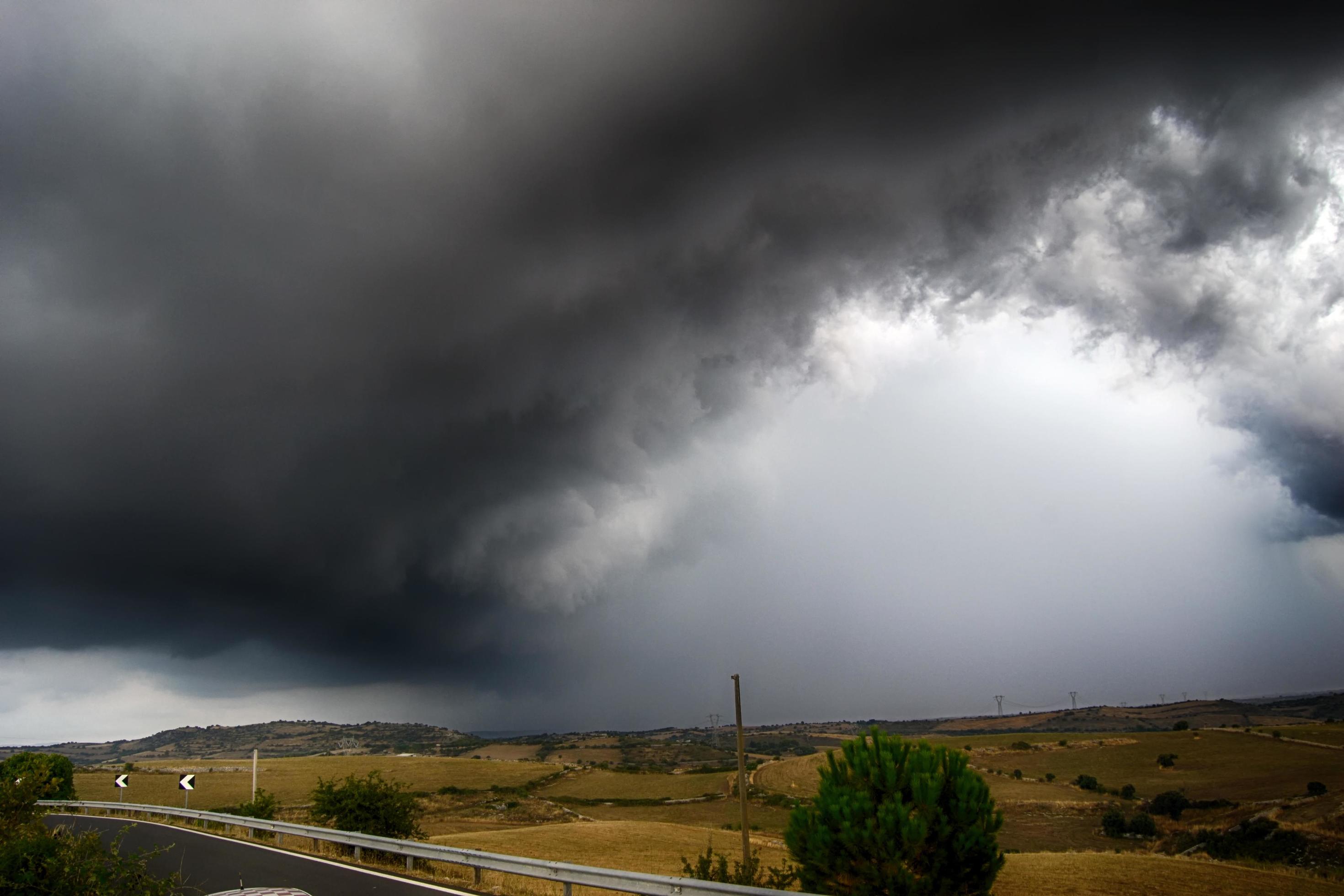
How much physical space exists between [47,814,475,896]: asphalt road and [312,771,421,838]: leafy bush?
4111 millimetres

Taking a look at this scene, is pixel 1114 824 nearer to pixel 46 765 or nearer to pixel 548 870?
pixel 548 870

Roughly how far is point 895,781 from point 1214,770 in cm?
9120

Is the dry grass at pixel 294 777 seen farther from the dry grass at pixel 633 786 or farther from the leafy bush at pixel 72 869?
the leafy bush at pixel 72 869

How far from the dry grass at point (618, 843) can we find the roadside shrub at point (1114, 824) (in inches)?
1027

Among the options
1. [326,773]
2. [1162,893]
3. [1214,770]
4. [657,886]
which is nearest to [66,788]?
[326,773]

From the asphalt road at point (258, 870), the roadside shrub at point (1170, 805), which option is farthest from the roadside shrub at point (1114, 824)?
the asphalt road at point (258, 870)

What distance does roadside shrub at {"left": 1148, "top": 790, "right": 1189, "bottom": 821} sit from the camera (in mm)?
61656

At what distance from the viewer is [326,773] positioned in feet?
356

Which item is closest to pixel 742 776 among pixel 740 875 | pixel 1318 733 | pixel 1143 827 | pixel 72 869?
pixel 740 875

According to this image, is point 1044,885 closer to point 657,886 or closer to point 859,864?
point 859,864

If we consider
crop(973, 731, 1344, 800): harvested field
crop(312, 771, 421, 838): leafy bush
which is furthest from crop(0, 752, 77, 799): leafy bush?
crop(973, 731, 1344, 800): harvested field

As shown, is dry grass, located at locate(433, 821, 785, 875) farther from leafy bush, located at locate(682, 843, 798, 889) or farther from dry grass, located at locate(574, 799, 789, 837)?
leafy bush, located at locate(682, 843, 798, 889)

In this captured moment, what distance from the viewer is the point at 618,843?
1768 inches

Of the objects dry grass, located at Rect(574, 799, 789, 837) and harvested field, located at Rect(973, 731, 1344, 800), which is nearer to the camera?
dry grass, located at Rect(574, 799, 789, 837)
